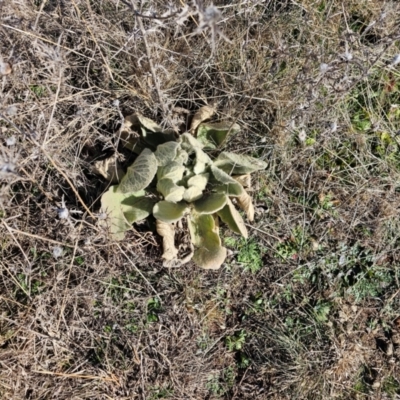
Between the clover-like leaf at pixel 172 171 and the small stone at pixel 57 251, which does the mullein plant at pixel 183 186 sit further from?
the small stone at pixel 57 251

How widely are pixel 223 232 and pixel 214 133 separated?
463mm

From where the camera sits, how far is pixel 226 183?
2107 mm

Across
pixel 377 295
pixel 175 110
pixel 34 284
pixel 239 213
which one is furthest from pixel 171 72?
pixel 377 295

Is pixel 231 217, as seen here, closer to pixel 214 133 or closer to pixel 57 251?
pixel 214 133

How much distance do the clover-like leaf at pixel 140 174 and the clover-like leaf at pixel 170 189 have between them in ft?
0.24

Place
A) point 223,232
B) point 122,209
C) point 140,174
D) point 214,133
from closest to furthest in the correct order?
point 140,174
point 122,209
point 214,133
point 223,232

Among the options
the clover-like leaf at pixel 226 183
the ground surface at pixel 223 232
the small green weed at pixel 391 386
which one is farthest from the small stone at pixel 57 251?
the small green weed at pixel 391 386

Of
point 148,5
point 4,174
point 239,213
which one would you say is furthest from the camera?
point 239,213

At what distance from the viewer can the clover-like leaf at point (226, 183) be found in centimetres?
209

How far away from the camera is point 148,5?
2.23 meters

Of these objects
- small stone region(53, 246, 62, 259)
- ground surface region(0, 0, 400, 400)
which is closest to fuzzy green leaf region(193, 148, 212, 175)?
ground surface region(0, 0, 400, 400)

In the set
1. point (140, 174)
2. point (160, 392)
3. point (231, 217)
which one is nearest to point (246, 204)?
point (231, 217)

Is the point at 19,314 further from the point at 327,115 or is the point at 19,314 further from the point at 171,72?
the point at 327,115

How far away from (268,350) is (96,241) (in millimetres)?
924
